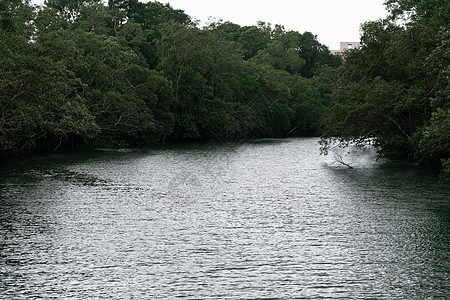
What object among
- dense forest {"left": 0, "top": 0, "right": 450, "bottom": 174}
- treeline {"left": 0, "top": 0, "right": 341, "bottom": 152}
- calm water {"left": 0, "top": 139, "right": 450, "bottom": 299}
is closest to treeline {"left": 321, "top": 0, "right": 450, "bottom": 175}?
dense forest {"left": 0, "top": 0, "right": 450, "bottom": 174}

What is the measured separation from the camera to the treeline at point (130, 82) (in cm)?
4366

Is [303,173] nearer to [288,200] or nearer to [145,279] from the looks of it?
[288,200]

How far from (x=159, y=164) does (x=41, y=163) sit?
422 inches

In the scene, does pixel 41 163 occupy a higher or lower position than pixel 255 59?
lower

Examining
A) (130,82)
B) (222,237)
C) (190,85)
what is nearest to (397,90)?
(222,237)

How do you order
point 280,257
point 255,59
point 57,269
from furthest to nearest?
point 255,59 < point 280,257 < point 57,269

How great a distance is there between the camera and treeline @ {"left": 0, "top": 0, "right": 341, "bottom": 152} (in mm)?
43656

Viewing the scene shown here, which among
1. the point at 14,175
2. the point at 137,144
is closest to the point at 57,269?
the point at 14,175

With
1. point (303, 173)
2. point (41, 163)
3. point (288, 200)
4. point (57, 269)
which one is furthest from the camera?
point (41, 163)

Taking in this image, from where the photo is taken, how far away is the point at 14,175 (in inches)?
1540

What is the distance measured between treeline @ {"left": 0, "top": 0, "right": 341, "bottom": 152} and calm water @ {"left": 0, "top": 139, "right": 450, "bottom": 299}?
29.0ft

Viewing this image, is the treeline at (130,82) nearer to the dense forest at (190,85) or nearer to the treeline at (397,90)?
the dense forest at (190,85)

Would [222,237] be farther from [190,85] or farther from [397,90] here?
[190,85]

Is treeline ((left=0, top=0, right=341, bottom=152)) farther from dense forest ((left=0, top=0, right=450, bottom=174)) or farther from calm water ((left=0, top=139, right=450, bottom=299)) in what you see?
calm water ((left=0, top=139, right=450, bottom=299))
